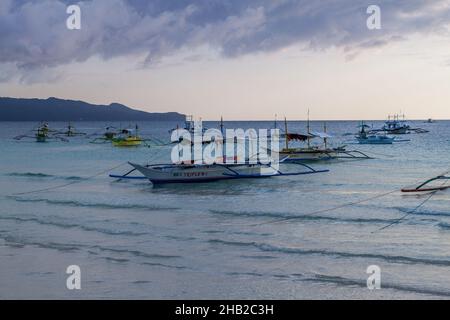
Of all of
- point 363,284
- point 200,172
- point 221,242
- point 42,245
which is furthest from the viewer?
point 200,172

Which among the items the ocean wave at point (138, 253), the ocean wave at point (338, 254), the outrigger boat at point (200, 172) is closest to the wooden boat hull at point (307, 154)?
the outrigger boat at point (200, 172)

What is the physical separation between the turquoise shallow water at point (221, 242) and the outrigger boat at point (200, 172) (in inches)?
33.4

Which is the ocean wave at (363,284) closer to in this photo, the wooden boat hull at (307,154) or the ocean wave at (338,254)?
the ocean wave at (338,254)

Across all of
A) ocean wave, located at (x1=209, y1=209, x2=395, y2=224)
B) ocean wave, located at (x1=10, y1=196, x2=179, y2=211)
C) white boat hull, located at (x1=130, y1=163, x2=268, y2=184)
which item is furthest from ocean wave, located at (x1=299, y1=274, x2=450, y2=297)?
white boat hull, located at (x1=130, y1=163, x2=268, y2=184)

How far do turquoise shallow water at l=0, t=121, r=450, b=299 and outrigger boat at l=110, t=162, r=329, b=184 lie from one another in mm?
849

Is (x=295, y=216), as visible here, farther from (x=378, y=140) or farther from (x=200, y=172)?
(x=378, y=140)

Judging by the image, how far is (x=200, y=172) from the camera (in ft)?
99.0

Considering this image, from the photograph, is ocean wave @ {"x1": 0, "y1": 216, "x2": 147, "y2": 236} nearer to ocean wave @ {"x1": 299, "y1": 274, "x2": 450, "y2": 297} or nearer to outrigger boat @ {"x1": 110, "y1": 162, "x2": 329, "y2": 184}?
ocean wave @ {"x1": 299, "y1": 274, "x2": 450, "y2": 297}

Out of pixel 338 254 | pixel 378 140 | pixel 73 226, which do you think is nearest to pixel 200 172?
pixel 73 226

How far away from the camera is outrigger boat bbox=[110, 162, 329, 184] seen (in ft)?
97.0

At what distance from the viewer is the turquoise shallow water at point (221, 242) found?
11523 mm

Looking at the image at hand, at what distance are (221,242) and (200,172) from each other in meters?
14.6

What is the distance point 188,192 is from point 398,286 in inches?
664
